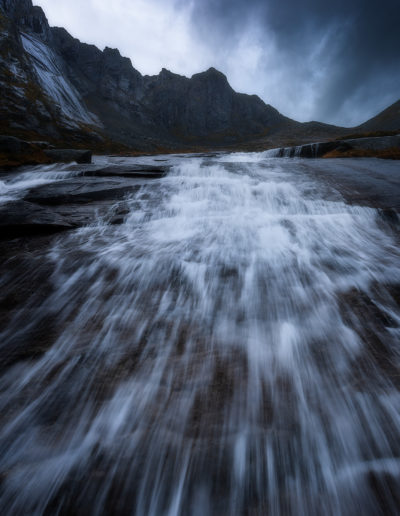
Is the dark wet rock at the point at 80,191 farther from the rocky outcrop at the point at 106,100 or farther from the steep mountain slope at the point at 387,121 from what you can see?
the steep mountain slope at the point at 387,121

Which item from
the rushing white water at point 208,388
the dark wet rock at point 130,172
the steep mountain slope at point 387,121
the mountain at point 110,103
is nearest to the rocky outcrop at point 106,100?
the mountain at point 110,103

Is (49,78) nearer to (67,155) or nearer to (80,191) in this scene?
(67,155)

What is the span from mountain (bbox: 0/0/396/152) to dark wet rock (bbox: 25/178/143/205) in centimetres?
1697

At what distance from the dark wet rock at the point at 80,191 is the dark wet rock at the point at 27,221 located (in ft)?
3.09

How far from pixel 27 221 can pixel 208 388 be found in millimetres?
5099

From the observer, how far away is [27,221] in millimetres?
5023

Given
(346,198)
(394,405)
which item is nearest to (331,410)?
(394,405)

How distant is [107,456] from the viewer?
160 centimetres

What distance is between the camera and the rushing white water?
146 centimetres

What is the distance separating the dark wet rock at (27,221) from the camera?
16.1 feet

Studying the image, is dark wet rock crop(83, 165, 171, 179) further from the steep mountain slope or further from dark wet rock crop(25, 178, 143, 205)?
the steep mountain slope

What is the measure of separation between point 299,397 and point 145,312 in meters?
1.81

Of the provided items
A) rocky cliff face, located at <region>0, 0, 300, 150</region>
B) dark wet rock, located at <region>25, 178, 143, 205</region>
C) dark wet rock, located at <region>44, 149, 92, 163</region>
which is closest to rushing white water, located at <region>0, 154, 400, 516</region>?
dark wet rock, located at <region>25, 178, 143, 205</region>

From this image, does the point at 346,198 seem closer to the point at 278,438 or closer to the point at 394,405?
the point at 394,405
